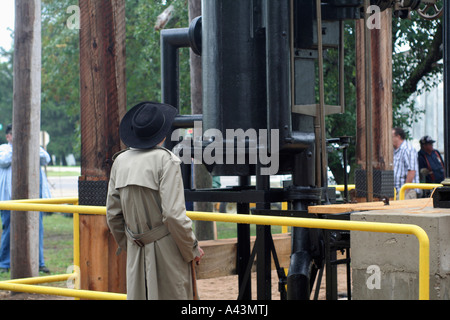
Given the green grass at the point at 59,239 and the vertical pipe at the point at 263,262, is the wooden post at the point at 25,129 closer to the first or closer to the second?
the green grass at the point at 59,239

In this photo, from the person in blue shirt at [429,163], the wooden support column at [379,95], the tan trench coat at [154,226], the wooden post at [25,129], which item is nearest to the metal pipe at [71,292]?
the tan trench coat at [154,226]

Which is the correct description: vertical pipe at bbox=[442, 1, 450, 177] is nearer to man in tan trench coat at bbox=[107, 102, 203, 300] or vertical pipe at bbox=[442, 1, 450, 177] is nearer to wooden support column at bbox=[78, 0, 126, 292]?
man in tan trench coat at bbox=[107, 102, 203, 300]

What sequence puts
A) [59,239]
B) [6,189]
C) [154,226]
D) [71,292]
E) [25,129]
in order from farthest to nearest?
1. [59,239]
2. [6,189]
3. [25,129]
4. [71,292]
5. [154,226]

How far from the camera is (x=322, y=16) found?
5.44m

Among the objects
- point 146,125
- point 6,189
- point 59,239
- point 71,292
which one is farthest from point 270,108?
point 59,239

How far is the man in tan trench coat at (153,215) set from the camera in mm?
4113

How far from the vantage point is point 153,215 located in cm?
421

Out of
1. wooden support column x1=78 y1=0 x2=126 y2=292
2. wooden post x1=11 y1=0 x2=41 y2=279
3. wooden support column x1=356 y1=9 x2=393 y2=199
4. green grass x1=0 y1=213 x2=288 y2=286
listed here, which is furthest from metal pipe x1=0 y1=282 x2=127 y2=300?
green grass x1=0 y1=213 x2=288 y2=286

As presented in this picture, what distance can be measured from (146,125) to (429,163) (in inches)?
348

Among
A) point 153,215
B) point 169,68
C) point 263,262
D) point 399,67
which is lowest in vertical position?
point 263,262

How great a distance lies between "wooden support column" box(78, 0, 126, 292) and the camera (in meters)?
5.75

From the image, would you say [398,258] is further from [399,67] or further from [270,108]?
[399,67]

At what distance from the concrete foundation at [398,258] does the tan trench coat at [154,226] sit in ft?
3.01

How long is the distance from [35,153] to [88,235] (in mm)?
4119
